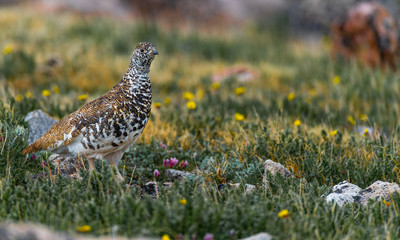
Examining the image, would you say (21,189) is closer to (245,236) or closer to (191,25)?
(245,236)

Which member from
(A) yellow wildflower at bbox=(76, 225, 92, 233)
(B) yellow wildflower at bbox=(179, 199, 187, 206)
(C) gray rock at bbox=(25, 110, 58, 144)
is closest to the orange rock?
(C) gray rock at bbox=(25, 110, 58, 144)

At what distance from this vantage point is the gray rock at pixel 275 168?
4.66m

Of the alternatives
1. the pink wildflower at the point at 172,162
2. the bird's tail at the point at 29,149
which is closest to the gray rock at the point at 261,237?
the pink wildflower at the point at 172,162

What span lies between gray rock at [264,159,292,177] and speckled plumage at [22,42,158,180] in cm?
118

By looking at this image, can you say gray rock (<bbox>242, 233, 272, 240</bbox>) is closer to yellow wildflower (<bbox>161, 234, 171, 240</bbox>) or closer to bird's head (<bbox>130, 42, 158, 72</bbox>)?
yellow wildflower (<bbox>161, 234, 171, 240</bbox>)

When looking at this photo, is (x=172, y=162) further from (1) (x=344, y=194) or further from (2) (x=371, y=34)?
(2) (x=371, y=34)

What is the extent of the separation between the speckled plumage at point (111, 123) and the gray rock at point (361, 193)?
5.54 feet

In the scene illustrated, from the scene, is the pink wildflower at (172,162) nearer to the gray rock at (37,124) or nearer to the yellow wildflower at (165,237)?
the gray rock at (37,124)

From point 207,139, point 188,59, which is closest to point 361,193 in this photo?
point 207,139

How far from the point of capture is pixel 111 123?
4.24m

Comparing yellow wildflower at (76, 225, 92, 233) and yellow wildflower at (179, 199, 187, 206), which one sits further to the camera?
yellow wildflower at (179, 199, 187, 206)

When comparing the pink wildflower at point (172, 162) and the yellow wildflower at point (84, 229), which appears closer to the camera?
the yellow wildflower at point (84, 229)

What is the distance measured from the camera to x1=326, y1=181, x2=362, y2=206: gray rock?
413cm

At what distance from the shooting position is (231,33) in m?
13.4
